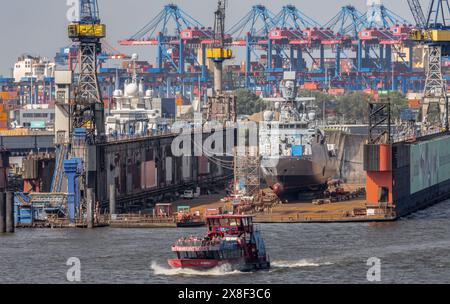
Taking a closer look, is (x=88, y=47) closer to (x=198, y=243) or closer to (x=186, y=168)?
(x=186, y=168)

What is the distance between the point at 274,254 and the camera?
7650 cm

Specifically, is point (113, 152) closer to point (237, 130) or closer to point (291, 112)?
point (291, 112)

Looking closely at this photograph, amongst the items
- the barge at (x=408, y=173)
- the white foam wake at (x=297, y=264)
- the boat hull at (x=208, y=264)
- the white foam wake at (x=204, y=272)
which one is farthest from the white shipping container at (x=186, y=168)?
the white foam wake at (x=204, y=272)

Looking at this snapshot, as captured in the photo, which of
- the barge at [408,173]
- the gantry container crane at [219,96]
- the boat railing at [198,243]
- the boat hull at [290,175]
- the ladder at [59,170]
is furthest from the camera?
the gantry container crane at [219,96]

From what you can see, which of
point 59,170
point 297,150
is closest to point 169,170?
point 297,150

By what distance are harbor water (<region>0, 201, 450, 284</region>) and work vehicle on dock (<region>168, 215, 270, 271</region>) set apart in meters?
0.54

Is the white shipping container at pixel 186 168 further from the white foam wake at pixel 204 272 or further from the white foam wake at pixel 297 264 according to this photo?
the white foam wake at pixel 204 272

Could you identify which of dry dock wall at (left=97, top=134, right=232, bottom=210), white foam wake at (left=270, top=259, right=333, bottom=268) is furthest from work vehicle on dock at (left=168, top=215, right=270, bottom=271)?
dry dock wall at (left=97, top=134, right=232, bottom=210)

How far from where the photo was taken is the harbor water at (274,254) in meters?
68.0

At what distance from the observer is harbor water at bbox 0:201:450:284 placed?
223 feet

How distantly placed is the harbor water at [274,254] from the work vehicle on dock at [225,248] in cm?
54

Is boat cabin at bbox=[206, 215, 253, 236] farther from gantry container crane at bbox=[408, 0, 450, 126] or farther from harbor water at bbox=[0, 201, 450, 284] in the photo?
gantry container crane at bbox=[408, 0, 450, 126]
